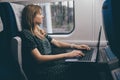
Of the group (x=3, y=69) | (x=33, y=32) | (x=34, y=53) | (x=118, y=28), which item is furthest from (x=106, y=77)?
(x=3, y=69)

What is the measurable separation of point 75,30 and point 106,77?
994mm

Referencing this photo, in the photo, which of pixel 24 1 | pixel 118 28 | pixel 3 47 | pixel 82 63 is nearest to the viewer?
pixel 118 28

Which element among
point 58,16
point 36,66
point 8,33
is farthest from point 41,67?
point 58,16

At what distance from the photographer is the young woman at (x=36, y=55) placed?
190 centimetres

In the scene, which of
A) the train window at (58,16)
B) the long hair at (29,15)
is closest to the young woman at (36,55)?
the long hair at (29,15)

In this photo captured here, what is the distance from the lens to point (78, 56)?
187 centimetres

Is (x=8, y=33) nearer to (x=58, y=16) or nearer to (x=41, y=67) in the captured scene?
(x=41, y=67)

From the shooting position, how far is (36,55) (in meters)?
1.88

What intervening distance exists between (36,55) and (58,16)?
99cm

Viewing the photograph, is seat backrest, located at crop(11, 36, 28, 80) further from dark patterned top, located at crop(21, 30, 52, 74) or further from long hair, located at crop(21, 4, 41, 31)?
long hair, located at crop(21, 4, 41, 31)

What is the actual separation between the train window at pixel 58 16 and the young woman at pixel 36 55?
0.69 meters

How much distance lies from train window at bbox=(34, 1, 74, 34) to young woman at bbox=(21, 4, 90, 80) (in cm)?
69

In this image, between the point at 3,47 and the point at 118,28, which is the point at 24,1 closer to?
the point at 3,47

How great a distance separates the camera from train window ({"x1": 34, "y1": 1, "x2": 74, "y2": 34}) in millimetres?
2684
